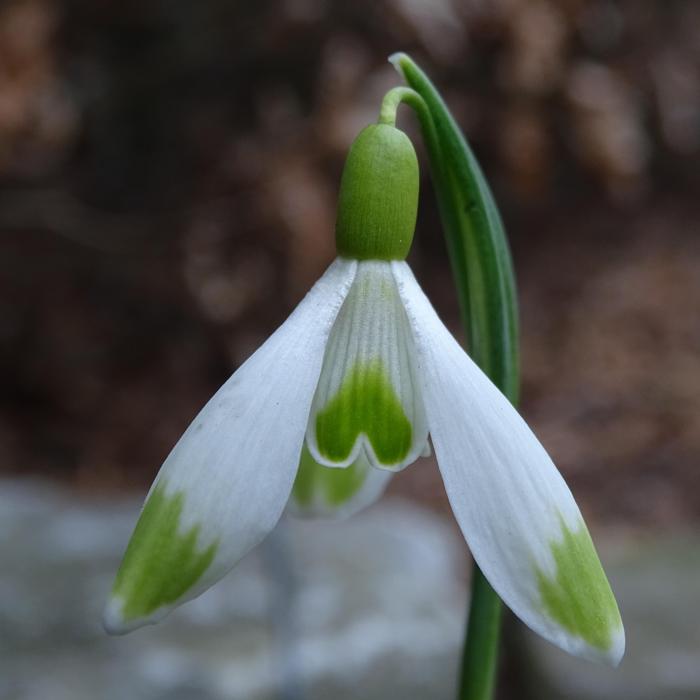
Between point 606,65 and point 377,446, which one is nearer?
point 377,446

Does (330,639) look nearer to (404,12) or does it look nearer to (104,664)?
(104,664)

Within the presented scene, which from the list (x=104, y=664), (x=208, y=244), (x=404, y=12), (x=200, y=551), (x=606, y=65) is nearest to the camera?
(x=200, y=551)

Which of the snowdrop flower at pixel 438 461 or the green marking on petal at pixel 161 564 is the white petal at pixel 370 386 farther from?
the green marking on petal at pixel 161 564

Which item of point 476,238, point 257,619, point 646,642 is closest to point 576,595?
point 476,238

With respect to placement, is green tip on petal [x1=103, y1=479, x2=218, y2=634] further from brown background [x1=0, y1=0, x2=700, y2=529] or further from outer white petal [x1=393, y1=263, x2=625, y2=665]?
brown background [x1=0, y1=0, x2=700, y2=529]

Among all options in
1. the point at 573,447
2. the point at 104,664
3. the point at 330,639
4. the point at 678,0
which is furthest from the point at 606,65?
the point at 104,664
